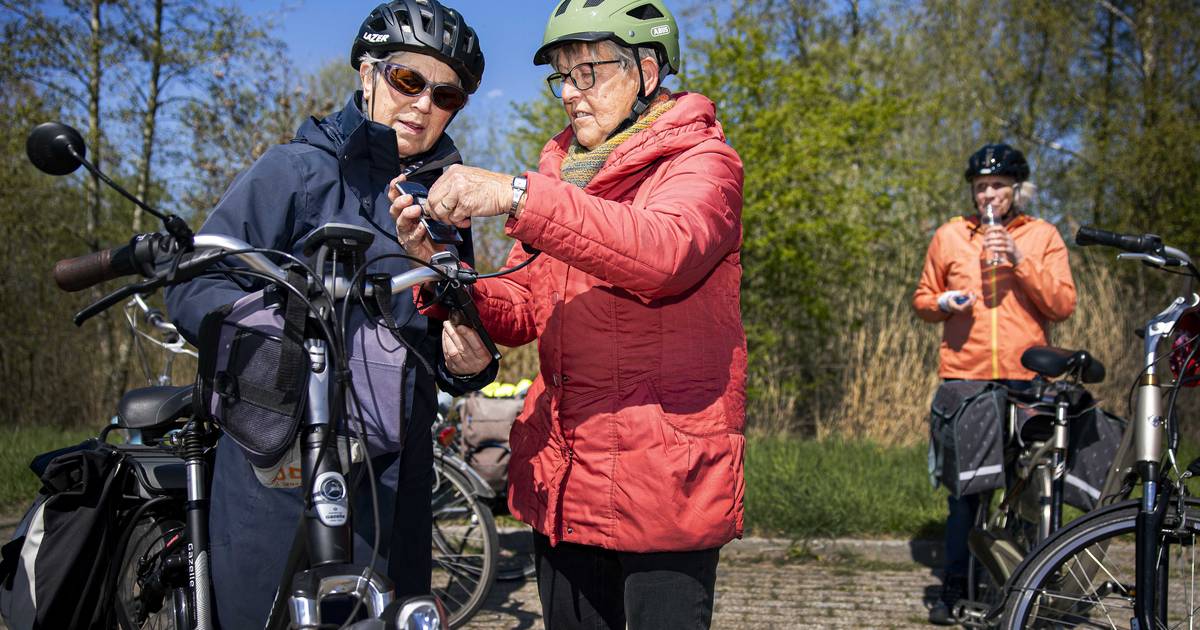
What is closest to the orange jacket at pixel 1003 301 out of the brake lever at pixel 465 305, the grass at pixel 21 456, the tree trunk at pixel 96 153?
the brake lever at pixel 465 305

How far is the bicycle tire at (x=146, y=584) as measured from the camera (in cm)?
297

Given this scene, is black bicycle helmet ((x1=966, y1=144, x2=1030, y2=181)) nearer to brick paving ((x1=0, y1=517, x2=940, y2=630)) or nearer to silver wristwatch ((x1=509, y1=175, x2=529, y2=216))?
brick paving ((x1=0, y1=517, x2=940, y2=630))

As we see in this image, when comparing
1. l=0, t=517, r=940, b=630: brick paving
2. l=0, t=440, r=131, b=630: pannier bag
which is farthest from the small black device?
l=0, t=517, r=940, b=630: brick paving

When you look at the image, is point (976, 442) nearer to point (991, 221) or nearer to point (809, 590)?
point (991, 221)

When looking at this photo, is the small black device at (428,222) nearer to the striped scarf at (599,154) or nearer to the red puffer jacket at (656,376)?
the red puffer jacket at (656,376)

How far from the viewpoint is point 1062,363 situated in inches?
179

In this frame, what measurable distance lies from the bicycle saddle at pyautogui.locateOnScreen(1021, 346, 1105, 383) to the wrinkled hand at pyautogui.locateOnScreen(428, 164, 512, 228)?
341cm

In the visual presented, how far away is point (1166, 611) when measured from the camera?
10.5ft

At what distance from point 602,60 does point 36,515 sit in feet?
6.51

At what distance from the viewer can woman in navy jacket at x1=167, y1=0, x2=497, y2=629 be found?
219 cm

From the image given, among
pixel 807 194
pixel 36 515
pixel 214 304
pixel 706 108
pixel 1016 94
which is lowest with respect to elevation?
pixel 36 515

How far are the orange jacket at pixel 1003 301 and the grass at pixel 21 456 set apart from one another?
5.20 metres

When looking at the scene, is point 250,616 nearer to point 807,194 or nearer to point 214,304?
point 214,304

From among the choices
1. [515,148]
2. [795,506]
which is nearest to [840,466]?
[795,506]
